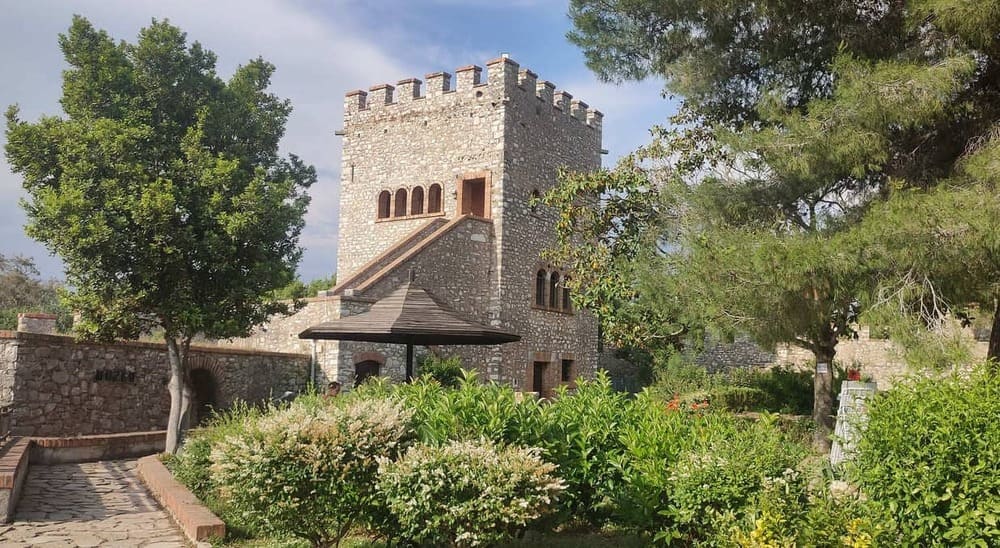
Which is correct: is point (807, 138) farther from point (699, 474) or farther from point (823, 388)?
point (699, 474)

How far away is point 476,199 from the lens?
23.7m

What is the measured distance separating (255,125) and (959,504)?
11938mm

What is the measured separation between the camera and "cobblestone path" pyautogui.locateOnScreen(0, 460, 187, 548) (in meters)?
6.66

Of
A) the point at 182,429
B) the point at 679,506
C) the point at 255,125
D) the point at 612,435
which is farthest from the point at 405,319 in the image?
the point at 255,125

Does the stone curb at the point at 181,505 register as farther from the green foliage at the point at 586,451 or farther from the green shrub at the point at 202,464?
the green foliage at the point at 586,451

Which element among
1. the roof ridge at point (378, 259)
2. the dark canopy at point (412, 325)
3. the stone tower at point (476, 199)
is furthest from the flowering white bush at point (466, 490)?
the stone tower at point (476, 199)

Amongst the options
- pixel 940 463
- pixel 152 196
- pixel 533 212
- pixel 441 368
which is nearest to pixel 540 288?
pixel 533 212

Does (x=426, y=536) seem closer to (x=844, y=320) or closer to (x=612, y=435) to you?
(x=612, y=435)

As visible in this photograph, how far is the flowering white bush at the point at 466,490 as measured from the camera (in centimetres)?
490

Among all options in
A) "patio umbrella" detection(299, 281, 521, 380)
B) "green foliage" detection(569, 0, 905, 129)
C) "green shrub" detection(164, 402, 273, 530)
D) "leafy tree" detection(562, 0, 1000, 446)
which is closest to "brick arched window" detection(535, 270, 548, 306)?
"leafy tree" detection(562, 0, 1000, 446)

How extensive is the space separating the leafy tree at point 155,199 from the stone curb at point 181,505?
2.15 meters

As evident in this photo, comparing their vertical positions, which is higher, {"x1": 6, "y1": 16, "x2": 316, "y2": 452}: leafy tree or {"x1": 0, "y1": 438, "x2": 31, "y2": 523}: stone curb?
{"x1": 6, "y1": 16, "x2": 316, "y2": 452}: leafy tree

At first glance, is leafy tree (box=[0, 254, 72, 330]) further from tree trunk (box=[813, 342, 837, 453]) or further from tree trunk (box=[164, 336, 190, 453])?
tree trunk (box=[813, 342, 837, 453])

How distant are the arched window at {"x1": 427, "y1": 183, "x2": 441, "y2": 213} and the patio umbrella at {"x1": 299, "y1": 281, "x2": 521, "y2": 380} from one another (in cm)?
1191
